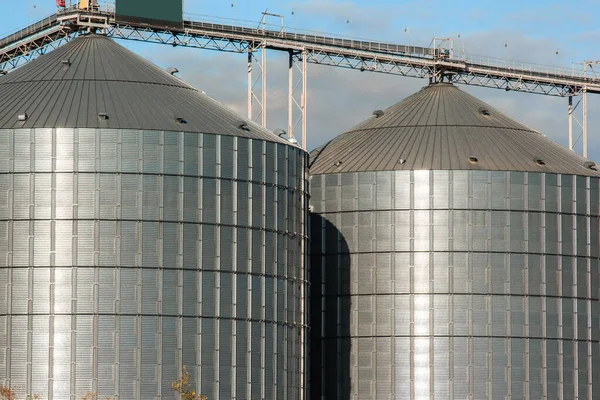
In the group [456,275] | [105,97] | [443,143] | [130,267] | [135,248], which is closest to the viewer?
[130,267]

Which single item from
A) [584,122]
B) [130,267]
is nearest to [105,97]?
[130,267]

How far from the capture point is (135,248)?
102500mm

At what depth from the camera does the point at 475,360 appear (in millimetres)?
124375

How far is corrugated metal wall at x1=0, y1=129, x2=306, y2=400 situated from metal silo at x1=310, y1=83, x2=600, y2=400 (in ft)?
67.1

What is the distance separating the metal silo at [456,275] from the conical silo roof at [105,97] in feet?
57.5

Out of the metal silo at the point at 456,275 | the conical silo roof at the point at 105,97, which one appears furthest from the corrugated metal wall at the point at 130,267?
the metal silo at the point at 456,275

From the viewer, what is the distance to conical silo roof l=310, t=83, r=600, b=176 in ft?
423

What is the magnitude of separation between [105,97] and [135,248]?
11.6 m

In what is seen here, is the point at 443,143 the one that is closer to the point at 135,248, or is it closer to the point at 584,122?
the point at 584,122

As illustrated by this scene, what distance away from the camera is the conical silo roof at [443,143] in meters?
129

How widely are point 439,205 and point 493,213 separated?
4.26 metres

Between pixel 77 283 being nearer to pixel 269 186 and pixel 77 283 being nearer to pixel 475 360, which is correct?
pixel 269 186

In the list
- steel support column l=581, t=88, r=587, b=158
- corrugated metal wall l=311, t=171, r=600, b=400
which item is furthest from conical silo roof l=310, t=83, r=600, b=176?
steel support column l=581, t=88, r=587, b=158

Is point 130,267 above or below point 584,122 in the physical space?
below
